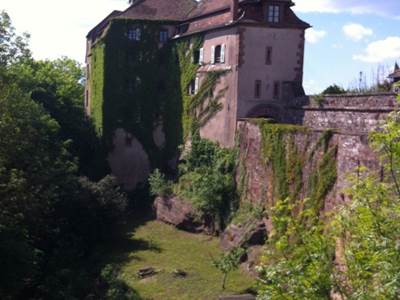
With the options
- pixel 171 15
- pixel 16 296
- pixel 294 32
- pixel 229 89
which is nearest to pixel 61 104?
pixel 171 15

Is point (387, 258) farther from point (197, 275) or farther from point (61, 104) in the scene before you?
point (61, 104)

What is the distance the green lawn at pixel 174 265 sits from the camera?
27.4m

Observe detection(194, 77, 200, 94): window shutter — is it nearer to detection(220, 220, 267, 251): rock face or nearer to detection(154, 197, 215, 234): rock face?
detection(154, 197, 215, 234): rock face

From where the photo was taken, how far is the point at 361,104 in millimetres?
31344

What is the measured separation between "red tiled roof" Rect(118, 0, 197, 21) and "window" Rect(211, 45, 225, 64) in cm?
747

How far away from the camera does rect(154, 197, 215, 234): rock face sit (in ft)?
119

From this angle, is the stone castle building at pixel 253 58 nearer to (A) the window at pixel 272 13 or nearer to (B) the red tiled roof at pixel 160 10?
(A) the window at pixel 272 13

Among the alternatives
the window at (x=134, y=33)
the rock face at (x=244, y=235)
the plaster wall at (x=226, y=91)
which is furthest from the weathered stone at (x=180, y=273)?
the window at (x=134, y=33)

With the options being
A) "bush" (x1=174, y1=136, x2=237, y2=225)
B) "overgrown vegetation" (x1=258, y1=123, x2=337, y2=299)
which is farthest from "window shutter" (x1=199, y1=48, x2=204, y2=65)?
"overgrown vegetation" (x1=258, y1=123, x2=337, y2=299)

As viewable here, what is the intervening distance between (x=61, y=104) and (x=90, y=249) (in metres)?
16.2

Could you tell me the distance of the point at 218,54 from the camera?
3947 cm

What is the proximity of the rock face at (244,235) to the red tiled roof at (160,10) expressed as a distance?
19.9 metres

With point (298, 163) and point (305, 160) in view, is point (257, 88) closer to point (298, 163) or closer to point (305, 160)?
point (298, 163)

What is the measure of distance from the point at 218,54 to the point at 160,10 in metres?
9.81
